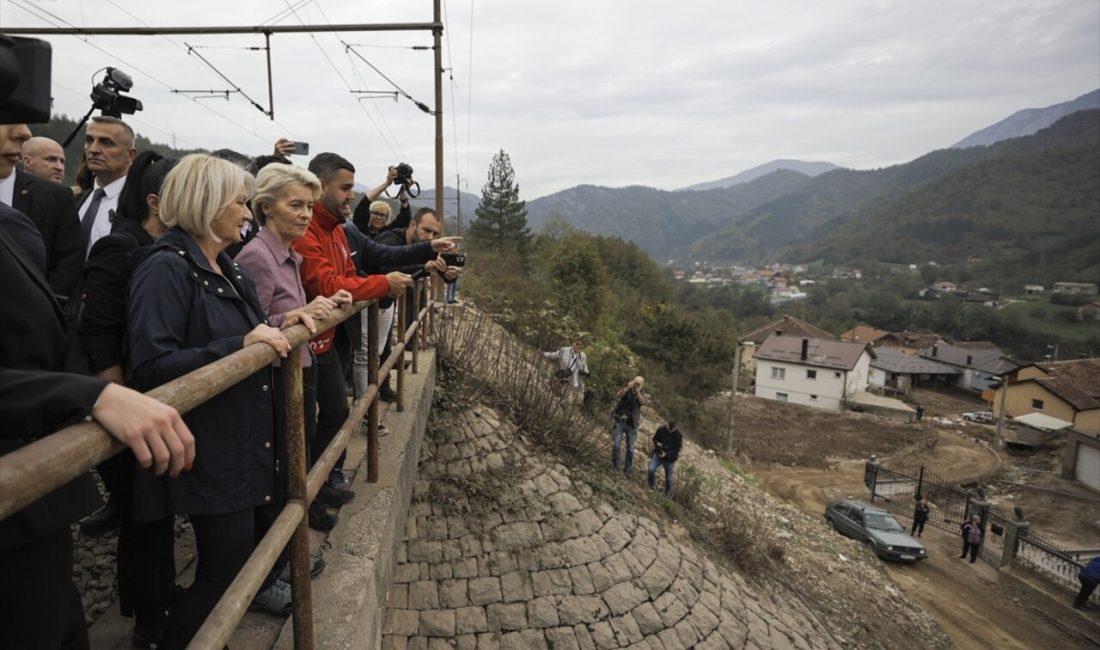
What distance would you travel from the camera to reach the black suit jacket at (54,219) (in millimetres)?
2066

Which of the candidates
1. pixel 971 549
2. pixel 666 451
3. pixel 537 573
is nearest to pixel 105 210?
pixel 537 573

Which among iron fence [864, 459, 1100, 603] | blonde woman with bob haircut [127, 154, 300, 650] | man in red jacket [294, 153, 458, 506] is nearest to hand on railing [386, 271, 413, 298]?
man in red jacket [294, 153, 458, 506]

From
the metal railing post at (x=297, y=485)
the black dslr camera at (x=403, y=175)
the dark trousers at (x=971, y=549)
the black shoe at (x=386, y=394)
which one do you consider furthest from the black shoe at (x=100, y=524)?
the dark trousers at (x=971, y=549)

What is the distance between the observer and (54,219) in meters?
2.21

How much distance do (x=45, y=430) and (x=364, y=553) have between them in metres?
1.63

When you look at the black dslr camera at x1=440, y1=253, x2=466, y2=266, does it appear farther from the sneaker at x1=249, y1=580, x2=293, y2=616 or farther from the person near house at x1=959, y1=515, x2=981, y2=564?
the person near house at x1=959, y1=515, x2=981, y2=564

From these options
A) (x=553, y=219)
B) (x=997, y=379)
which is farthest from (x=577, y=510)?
(x=997, y=379)

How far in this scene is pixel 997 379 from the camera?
47.3m

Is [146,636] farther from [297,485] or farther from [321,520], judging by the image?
[297,485]

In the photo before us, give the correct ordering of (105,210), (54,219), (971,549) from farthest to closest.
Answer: (971,549)
(105,210)
(54,219)

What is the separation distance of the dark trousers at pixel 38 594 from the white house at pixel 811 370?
43984mm

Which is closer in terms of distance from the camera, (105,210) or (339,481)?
(105,210)

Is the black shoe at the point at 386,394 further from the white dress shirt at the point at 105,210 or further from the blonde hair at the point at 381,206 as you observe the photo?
the white dress shirt at the point at 105,210

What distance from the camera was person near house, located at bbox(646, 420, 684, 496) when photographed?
8.40 metres
